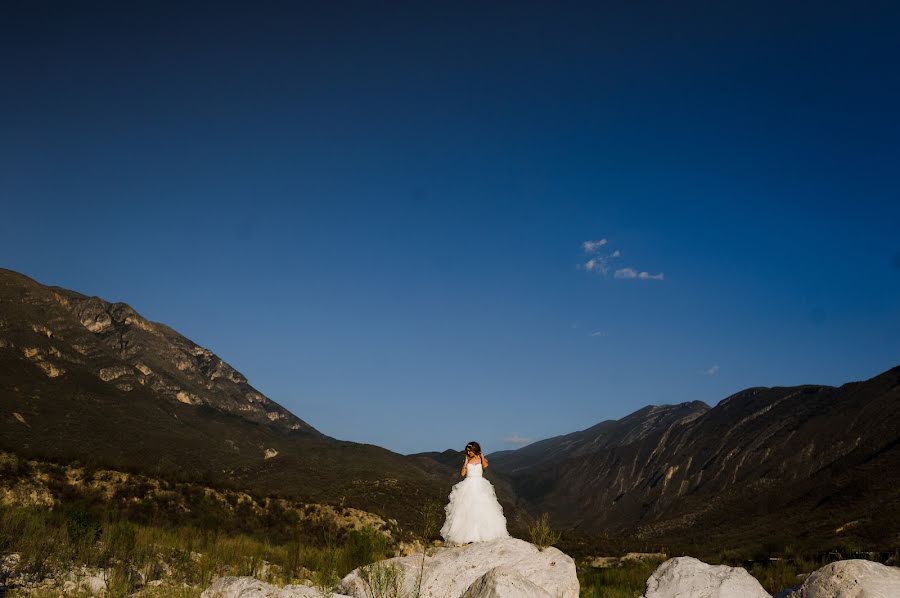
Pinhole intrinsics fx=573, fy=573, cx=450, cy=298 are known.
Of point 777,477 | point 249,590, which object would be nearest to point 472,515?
point 249,590

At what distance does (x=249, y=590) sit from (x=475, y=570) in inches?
147

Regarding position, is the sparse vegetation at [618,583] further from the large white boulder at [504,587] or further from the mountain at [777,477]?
the mountain at [777,477]

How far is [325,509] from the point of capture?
3616cm

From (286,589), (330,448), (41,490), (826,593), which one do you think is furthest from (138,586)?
(330,448)

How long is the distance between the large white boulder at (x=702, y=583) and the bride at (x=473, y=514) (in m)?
3.52

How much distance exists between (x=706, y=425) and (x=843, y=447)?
303 feet

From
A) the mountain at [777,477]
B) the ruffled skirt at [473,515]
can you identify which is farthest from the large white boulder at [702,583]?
the mountain at [777,477]

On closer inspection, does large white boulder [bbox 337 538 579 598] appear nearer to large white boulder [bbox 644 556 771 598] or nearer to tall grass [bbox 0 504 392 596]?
tall grass [bbox 0 504 392 596]

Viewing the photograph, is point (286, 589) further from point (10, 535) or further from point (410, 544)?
point (410, 544)

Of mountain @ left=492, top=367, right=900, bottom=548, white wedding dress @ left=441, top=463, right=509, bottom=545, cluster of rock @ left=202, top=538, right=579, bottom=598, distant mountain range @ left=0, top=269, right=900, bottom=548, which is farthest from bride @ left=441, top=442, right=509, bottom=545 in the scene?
mountain @ left=492, top=367, right=900, bottom=548

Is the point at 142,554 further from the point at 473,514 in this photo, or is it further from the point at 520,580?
the point at 520,580

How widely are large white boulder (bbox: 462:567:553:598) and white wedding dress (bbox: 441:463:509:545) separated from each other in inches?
205

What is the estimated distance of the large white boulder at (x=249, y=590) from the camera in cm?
812

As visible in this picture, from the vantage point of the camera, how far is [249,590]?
26.9 ft
